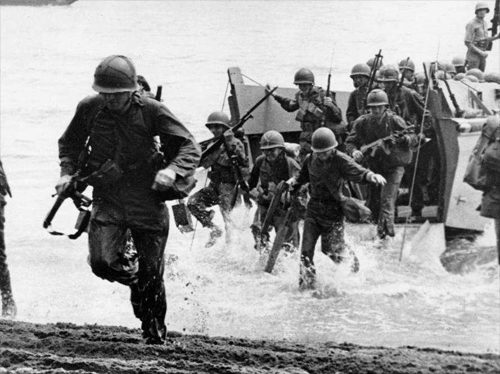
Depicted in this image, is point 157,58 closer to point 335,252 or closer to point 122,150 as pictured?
point 335,252

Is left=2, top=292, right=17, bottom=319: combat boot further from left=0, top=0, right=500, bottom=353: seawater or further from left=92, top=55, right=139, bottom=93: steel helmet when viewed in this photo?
left=92, top=55, right=139, bottom=93: steel helmet

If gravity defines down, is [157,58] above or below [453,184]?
below

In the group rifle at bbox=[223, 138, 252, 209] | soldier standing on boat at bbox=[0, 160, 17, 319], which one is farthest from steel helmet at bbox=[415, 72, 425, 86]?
soldier standing on boat at bbox=[0, 160, 17, 319]

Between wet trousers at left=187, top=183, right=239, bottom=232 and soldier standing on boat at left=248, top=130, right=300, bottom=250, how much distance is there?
20.2 inches

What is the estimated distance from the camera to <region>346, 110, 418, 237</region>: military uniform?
13883 mm

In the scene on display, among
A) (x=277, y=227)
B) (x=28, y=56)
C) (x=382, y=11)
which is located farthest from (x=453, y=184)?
(x=382, y=11)

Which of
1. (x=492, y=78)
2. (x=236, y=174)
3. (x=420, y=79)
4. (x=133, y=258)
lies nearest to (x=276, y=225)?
(x=236, y=174)

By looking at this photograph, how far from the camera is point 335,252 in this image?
12.5m

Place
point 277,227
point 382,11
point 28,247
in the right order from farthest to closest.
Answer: point 382,11
point 28,247
point 277,227

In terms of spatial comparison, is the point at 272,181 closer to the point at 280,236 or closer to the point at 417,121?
the point at 280,236

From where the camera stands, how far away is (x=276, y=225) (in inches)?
527

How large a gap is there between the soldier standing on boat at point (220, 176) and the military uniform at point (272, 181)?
0.30m

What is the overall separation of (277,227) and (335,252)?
119cm

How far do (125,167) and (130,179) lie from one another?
0.11 meters
